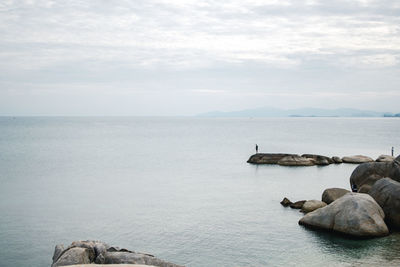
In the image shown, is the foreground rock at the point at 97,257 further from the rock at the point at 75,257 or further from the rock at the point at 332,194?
the rock at the point at 332,194

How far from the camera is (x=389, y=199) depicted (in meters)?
26.1

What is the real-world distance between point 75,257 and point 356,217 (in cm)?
1662

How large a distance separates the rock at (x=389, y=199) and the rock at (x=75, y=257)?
19.0 metres

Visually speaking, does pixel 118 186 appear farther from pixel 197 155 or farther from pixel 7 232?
pixel 197 155

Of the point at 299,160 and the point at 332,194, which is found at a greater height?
the point at 332,194

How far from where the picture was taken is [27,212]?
105 feet

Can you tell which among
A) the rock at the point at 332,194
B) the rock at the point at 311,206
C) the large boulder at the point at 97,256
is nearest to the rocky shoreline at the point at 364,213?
the rock at the point at 332,194

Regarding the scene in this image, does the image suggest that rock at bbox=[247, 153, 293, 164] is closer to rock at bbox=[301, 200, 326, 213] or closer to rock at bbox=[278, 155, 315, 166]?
rock at bbox=[278, 155, 315, 166]

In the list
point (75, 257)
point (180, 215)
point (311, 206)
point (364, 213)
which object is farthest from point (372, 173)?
point (75, 257)

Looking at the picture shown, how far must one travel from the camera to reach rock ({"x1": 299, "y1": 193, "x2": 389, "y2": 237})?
2420 centimetres

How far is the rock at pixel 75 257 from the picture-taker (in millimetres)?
16078

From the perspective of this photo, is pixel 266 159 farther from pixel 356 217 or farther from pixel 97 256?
pixel 97 256

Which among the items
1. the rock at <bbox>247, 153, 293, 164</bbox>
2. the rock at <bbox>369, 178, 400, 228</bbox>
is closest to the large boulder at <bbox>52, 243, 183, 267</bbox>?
the rock at <bbox>369, 178, 400, 228</bbox>

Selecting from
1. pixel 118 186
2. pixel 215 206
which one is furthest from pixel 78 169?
pixel 215 206
